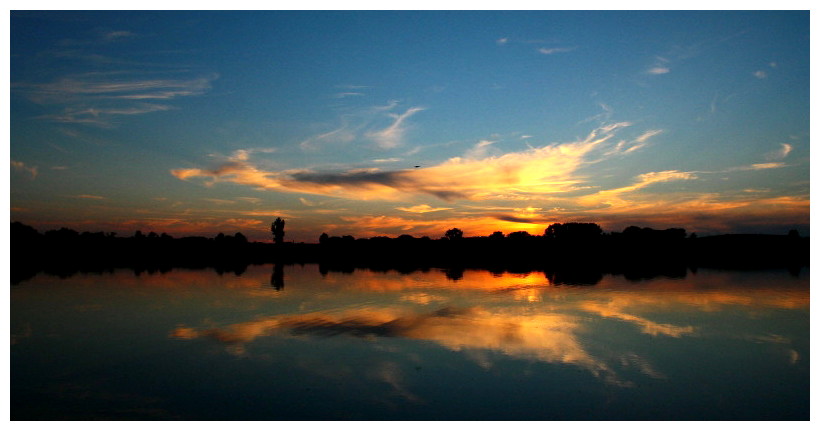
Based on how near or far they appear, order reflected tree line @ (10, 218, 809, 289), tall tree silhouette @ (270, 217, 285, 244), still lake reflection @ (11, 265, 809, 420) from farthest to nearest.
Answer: tall tree silhouette @ (270, 217, 285, 244) < reflected tree line @ (10, 218, 809, 289) < still lake reflection @ (11, 265, 809, 420)

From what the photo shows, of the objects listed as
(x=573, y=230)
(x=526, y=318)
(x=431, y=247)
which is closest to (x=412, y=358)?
(x=526, y=318)

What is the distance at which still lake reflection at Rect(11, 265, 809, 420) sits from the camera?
12586 millimetres

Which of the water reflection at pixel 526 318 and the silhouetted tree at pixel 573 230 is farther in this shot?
the silhouetted tree at pixel 573 230

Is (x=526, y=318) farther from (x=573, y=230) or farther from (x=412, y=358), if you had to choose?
(x=573, y=230)

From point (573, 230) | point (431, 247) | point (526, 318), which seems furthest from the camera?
point (573, 230)

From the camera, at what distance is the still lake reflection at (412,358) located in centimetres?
1259

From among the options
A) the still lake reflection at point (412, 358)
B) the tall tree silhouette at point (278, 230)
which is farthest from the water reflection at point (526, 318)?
the tall tree silhouette at point (278, 230)

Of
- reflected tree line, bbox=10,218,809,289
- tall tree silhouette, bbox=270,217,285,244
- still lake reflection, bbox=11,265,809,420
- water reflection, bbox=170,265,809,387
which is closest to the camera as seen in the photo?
still lake reflection, bbox=11,265,809,420

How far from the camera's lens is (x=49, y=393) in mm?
13609

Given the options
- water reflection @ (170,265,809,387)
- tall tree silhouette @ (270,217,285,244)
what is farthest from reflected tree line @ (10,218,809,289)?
water reflection @ (170,265,809,387)

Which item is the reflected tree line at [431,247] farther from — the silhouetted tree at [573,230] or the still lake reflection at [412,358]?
the still lake reflection at [412,358]

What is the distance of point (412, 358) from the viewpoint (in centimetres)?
1678

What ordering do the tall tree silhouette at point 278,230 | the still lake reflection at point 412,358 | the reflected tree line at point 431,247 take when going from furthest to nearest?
1. the tall tree silhouette at point 278,230
2. the reflected tree line at point 431,247
3. the still lake reflection at point 412,358

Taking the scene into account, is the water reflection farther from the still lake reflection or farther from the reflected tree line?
the reflected tree line
